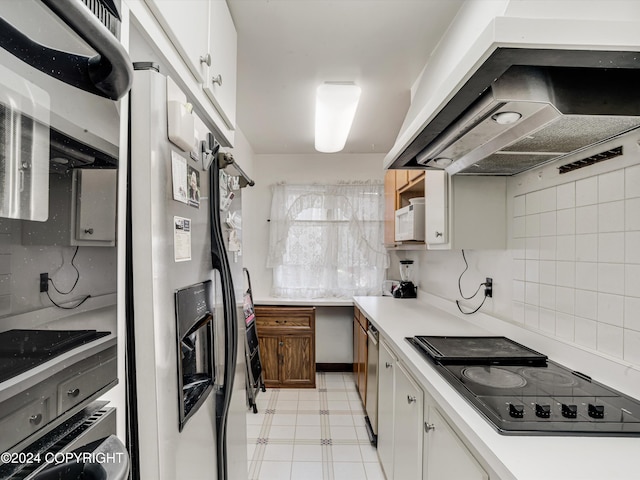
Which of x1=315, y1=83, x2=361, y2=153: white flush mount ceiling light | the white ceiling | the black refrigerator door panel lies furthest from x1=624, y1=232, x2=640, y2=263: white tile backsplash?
x1=315, y1=83, x2=361, y2=153: white flush mount ceiling light

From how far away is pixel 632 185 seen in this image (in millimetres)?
1162

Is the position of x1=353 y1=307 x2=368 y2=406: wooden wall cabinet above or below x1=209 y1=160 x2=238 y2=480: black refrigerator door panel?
below

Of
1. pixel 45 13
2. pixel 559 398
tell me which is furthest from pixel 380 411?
pixel 45 13

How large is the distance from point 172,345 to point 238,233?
725 mm

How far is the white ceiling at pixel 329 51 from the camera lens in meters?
1.63

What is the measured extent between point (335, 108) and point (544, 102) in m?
1.61

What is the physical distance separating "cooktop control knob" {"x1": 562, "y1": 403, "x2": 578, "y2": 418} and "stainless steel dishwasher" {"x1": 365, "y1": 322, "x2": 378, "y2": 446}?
4.81 feet

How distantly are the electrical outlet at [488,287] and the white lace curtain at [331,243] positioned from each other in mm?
1898

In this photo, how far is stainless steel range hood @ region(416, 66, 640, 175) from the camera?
0.97 m

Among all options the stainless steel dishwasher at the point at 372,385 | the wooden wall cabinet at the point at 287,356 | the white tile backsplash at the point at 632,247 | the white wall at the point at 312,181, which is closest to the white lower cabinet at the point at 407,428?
the stainless steel dishwasher at the point at 372,385

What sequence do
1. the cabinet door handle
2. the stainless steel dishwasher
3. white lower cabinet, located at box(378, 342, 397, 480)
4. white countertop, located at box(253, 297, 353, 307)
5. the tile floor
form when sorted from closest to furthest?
the cabinet door handle
white lower cabinet, located at box(378, 342, 397, 480)
the tile floor
the stainless steel dishwasher
white countertop, located at box(253, 297, 353, 307)

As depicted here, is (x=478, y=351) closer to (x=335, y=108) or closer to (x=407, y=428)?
(x=407, y=428)

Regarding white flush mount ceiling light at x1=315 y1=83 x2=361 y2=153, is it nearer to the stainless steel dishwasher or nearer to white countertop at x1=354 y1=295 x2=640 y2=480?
the stainless steel dishwasher

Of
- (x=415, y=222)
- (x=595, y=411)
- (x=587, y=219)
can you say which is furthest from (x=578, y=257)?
(x=415, y=222)
